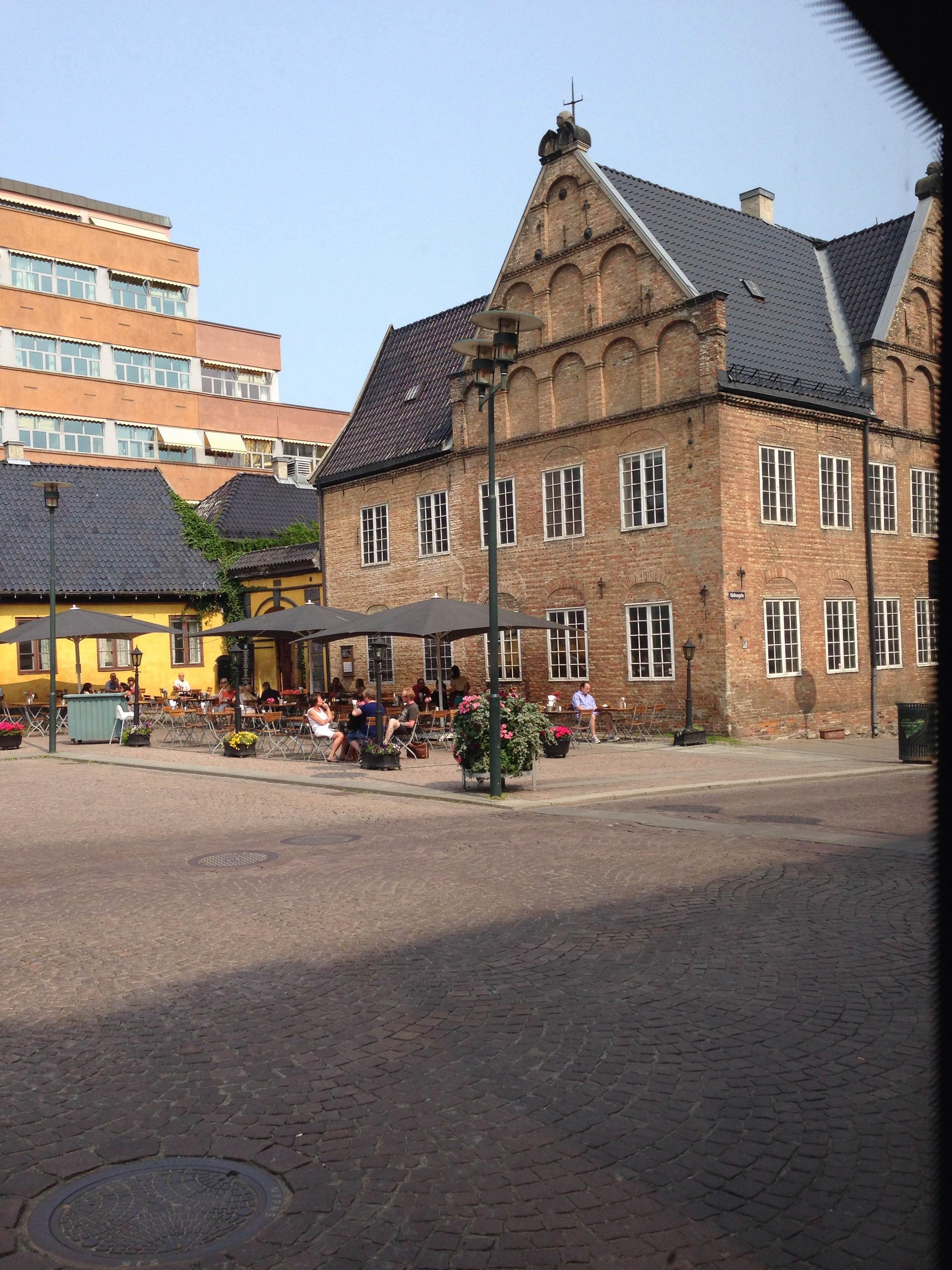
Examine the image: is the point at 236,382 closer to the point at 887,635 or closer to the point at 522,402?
the point at 522,402

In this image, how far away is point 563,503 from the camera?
28125 millimetres

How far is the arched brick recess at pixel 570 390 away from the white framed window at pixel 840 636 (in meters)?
7.60

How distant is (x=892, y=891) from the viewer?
881 cm

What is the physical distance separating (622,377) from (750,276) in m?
5.47

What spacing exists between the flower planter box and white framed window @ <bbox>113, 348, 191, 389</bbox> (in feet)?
144

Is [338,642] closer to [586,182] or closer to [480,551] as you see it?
[480,551]

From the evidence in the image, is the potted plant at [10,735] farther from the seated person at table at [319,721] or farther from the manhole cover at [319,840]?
the manhole cover at [319,840]

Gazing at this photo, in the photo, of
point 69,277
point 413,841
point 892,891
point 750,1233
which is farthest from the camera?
point 69,277

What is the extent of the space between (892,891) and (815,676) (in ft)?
59.6

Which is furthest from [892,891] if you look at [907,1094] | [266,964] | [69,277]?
[69,277]

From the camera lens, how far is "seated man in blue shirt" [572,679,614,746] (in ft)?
83.9

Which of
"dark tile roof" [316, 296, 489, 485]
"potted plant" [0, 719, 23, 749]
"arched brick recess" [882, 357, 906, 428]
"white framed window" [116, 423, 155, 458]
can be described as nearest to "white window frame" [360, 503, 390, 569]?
"dark tile roof" [316, 296, 489, 485]

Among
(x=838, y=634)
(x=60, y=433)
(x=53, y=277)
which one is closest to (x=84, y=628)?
(x=838, y=634)

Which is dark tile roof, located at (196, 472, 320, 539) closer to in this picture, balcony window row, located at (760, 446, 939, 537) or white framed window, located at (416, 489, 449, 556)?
white framed window, located at (416, 489, 449, 556)
